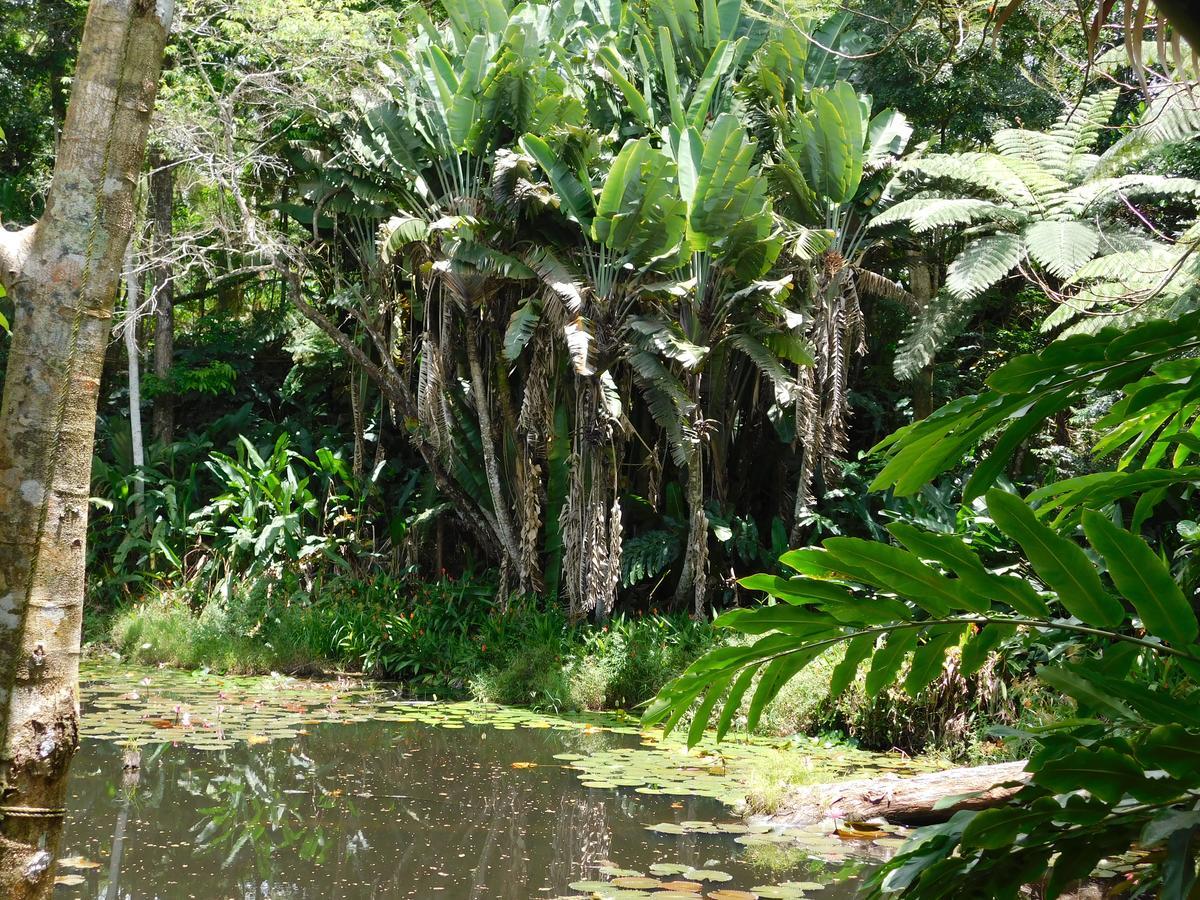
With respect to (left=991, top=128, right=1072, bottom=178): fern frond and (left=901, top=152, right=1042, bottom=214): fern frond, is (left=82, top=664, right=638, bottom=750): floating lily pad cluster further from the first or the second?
(left=991, top=128, right=1072, bottom=178): fern frond

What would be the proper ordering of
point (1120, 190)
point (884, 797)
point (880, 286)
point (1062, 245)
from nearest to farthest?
point (884, 797)
point (1062, 245)
point (1120, 190)
point (880, 286)

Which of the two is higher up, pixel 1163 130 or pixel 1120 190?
pixel 1163 130

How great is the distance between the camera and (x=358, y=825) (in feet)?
18.2

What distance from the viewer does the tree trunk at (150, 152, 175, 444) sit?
13.0 meters

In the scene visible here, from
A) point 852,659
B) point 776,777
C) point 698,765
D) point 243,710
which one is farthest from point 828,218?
point 852,659

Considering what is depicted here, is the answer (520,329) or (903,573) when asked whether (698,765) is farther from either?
(903,573)

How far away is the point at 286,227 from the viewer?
1403 cm

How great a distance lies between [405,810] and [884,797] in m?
2.59

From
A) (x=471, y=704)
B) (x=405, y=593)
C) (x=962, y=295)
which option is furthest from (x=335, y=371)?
(x=962, y=295)

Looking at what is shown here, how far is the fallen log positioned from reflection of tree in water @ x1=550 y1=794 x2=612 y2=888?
86 centimetres

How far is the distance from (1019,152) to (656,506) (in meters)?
4.98

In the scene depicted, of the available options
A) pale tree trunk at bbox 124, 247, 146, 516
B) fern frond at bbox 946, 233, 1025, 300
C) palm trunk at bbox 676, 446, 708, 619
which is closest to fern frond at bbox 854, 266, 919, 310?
fern frond at bbox 946, 233, 1025, 300

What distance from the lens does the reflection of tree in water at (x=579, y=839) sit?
4844 mm

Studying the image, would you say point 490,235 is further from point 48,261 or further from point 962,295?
point 48,261
